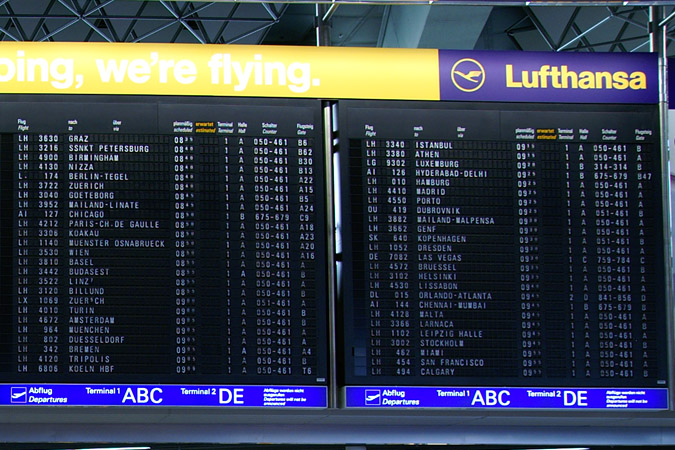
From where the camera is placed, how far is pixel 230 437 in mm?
10469

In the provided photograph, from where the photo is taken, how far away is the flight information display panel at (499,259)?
9109mm

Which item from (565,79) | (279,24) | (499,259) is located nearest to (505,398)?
(499,259)

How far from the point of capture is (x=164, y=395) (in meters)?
8.78

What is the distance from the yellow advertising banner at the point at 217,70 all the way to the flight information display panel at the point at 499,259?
0.97 ft

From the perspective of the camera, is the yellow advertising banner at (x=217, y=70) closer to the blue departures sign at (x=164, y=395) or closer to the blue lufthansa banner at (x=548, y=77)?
the blue lufthansa banner at (x=548, y=77)

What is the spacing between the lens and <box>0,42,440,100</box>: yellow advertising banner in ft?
30.5

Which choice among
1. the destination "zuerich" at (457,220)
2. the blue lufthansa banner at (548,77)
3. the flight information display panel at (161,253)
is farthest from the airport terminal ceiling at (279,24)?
the flight information display panel at (161,253)

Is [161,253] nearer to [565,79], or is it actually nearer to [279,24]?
[565,79]

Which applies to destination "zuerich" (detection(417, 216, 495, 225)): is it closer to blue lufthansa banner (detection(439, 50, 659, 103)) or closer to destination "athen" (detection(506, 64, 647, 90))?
blue lufthansa banner (detection(439, 50, 659, 103))

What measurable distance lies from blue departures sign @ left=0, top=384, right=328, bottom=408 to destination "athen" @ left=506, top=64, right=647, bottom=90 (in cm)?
343

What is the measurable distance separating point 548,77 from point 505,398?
302 centimetres

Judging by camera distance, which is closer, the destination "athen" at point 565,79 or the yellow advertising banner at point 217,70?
the yellow advertising banner at point 217,70

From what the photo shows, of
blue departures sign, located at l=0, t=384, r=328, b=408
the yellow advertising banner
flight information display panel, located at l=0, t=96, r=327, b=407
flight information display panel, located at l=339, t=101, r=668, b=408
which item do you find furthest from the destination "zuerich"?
blue departures sign, located at l=0, t=384, r=328, b=408

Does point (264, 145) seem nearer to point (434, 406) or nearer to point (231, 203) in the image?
point (231, 203)
